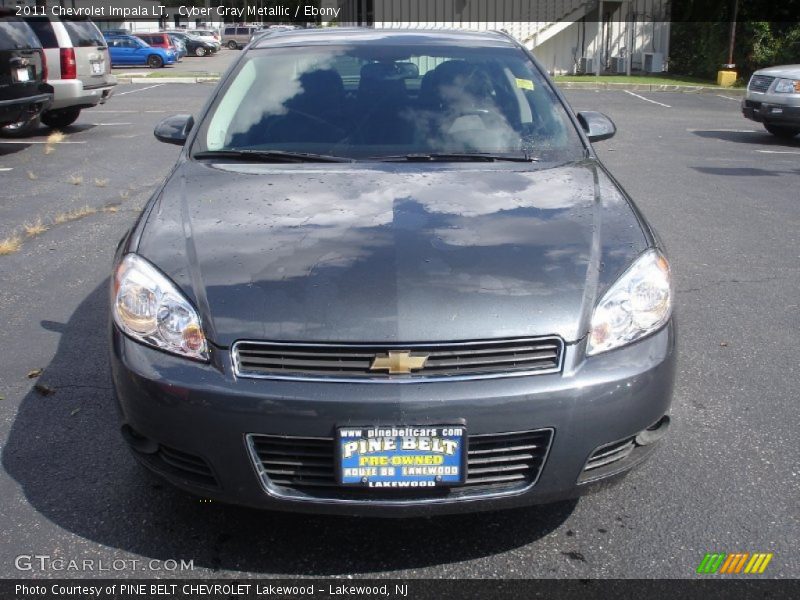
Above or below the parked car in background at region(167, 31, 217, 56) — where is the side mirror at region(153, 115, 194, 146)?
above

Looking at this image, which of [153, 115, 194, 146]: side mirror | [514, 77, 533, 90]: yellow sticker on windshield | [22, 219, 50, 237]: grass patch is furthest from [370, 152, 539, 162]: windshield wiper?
[22, 219, 50, 237]: grass patch

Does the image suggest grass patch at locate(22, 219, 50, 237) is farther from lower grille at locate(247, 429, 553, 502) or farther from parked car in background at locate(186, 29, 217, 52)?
parked car in background at locate(186, 29, 217, 52)

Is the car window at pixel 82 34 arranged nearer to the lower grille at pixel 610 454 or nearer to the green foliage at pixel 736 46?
the lower grille at pixel 610 454

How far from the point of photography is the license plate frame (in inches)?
95.0

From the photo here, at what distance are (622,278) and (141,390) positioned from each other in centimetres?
155

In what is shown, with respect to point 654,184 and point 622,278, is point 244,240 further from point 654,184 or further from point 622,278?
point 654,184

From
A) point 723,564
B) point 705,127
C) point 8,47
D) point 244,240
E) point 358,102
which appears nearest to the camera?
point 723,564

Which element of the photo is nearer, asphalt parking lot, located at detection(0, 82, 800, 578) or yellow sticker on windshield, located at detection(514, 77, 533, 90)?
asphalt parking lot, located at detection(0, 82, 800, 578)

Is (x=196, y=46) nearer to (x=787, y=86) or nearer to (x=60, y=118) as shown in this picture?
(x=60, y=118)

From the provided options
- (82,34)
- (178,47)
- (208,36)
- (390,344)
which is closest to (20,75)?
(82,34)

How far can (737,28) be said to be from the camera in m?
26.3

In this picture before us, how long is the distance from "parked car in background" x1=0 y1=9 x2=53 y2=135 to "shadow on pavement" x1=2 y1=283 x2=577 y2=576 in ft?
26.7

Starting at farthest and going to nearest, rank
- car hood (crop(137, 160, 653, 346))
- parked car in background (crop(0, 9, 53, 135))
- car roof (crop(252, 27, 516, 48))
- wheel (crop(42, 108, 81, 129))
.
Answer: wheel (crop(42, 108, 81, 129)), parked car in background (crop(0, 9, 53, 135)), car roof (crop(252, 27, 516, 48)), car hood (crop(137, 160, 653, 346))

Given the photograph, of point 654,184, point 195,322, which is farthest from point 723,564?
point 654,184
